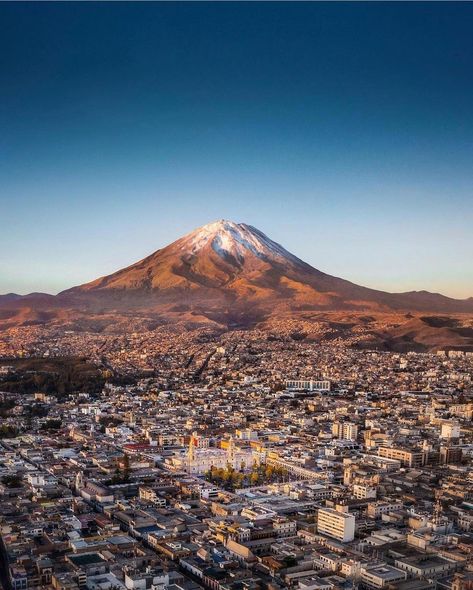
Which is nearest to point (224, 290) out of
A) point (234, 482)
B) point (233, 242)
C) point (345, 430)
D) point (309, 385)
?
point (233, 242)

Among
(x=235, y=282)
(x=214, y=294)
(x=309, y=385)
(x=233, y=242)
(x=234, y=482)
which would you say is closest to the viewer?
(x=234, y=482)

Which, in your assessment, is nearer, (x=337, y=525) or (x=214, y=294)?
(x=337, y=525)

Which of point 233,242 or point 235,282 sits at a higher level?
point 233,242

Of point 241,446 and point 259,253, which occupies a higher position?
point 259,253

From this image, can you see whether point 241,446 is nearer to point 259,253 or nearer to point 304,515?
point 304,515

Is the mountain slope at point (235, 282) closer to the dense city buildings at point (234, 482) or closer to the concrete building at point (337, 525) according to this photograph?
the dense city buildings at point (234, 482)

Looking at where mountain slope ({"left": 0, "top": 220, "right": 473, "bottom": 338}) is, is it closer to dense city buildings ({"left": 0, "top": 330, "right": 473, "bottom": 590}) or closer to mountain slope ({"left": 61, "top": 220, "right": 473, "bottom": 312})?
mountain slope ({"left": 61, "top": 220, "right": 473, "bottom": 312})

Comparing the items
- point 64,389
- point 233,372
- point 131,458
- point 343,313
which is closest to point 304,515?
point 131,458

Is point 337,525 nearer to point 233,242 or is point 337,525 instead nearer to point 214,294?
point 214,294

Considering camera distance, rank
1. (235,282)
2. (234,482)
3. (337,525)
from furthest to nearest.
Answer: (235,282) → (234,482) → (337,525)

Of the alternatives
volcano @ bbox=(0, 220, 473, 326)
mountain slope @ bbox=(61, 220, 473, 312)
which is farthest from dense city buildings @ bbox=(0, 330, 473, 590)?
mountain slope @ bbox=(61, 220, 473, 312)

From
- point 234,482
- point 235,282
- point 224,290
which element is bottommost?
point 234,482
